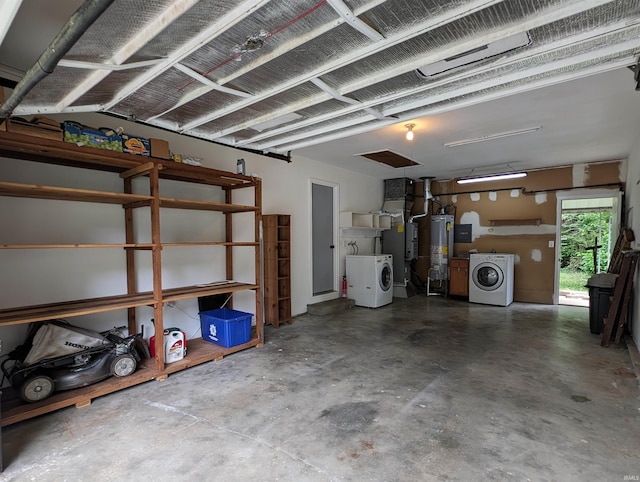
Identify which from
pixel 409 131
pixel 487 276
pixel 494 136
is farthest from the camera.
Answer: pixel 487 276

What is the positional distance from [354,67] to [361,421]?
246 centimetres

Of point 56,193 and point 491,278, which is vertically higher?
point 56,193

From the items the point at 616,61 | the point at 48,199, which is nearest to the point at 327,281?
the point at 48,199

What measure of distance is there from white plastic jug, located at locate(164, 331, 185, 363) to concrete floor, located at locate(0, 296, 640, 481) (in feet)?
0.65

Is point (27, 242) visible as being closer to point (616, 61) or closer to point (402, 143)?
point (402, 143)

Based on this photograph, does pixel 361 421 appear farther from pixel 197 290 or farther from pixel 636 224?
pixel 636 224

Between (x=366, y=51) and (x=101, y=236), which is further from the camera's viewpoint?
(x=101, y=236)

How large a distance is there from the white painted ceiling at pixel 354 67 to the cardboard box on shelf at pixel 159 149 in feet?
0.86

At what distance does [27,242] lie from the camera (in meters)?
2.62

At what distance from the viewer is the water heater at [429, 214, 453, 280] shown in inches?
270

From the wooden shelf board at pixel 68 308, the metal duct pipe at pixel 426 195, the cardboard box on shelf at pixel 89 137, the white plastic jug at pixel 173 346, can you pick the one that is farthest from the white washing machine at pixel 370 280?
the cardboard box on shelf at pixel 89 137

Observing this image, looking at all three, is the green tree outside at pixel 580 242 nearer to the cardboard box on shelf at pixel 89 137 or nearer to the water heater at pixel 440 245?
the water heater at pixel 440 245

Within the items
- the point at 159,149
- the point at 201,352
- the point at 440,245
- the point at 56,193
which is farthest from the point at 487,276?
the point at 56,193

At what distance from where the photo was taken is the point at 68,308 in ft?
8.15
